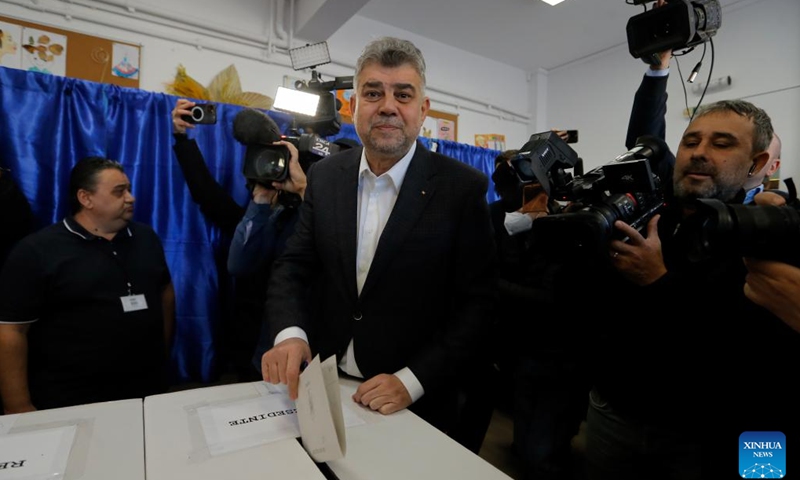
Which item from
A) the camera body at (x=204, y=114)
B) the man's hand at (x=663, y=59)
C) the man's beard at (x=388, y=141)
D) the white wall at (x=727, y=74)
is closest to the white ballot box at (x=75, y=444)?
the man's beard at (x=388, y=141)

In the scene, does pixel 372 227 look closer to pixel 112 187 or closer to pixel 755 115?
pixel 755 115

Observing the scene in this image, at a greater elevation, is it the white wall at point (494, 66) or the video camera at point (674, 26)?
the white wall at point (494, 66)

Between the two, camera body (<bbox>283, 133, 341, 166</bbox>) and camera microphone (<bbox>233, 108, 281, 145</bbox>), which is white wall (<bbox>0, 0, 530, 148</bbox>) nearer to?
camera microphone (<bbox>233, 108, 281, 145</bbox>)

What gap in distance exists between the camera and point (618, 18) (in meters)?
4.04

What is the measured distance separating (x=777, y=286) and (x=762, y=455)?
422 millimetres

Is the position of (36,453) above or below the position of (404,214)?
below

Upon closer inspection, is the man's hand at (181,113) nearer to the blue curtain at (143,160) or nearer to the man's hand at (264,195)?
the blue curtain at (143,160)

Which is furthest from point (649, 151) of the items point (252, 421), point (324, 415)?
point (252, 421)

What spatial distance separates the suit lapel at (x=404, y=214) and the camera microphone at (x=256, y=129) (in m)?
0.71

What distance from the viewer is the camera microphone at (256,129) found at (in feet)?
5.09

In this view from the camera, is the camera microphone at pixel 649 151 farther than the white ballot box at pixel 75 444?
Yes

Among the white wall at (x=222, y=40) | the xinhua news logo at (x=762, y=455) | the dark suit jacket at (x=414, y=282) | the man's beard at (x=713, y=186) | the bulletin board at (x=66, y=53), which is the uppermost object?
the white wall at (x=222, y=40)

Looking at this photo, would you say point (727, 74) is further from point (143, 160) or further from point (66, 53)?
point (66, 53)

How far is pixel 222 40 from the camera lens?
3355mm
